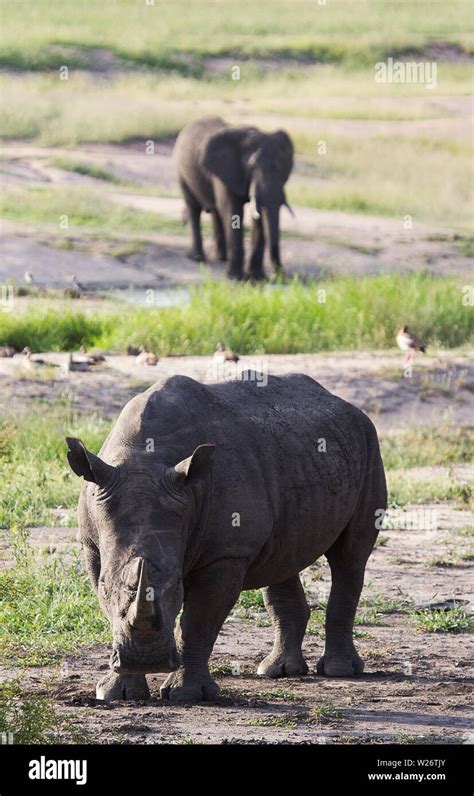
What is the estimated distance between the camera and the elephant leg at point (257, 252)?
25.5m

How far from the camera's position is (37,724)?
22.6 feet

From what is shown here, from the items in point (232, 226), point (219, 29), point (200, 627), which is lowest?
point (232, 226)

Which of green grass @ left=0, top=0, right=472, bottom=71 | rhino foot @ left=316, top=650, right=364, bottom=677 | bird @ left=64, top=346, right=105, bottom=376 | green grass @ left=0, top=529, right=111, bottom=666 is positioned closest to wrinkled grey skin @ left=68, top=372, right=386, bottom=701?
rhino foot @ left=316, top=650, right=364, bottom=677

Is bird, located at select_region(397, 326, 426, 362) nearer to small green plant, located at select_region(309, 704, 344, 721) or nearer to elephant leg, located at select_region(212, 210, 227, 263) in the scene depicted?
small green plant, located at select_region(309, 704, 344, 721)

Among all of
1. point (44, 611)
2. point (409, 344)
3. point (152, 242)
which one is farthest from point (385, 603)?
point (152, 242)

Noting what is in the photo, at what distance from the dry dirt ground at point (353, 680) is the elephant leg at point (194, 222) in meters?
13.1

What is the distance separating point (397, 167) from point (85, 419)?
21.5 meters

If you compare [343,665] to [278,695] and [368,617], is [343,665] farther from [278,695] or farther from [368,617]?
[368,617]

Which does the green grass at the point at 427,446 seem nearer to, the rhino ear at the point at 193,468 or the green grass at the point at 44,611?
the green grass at the point at 44,611

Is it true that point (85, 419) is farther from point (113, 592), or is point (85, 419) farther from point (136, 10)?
point (136, 10)

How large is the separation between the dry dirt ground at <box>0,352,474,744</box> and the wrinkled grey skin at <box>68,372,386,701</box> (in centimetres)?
21

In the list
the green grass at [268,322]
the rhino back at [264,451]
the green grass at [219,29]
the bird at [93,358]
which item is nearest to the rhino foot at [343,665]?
the rhino back at [264,451]

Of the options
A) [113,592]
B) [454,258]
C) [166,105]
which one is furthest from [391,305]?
[166,105]

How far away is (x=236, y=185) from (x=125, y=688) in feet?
62.3
